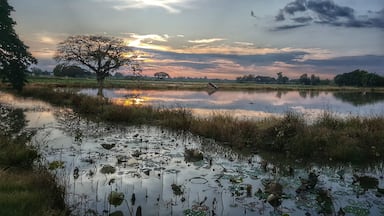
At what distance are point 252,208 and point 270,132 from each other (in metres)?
8.98

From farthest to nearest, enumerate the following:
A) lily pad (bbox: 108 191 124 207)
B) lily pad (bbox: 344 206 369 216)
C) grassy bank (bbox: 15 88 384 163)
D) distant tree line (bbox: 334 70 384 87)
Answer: distant tree line (bbox: 334 70 384 87)
grassy bank (bbox: 15 88 384 163)
lily pad (bbox: 344 206 369 216)
lily pad (bbox: 108 191 124 207)

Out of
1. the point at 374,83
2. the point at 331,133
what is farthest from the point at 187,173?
the point at 374,83

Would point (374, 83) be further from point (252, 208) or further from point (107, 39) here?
point (252, 208)

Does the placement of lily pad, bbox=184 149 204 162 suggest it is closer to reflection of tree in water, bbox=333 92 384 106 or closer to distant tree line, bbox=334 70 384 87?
reflection of tree in water, bbox=333 92 384 106

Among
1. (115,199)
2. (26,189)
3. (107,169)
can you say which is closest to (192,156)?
(107,169)

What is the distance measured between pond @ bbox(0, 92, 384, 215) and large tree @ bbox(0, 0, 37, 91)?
23.5 metres

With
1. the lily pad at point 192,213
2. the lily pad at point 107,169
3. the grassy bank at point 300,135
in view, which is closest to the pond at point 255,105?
the grassy bank at point 300,135

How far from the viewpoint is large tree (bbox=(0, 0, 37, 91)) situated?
113ft

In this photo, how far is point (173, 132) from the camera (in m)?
20.3

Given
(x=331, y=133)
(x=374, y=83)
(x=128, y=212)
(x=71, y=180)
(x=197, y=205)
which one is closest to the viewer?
(x=128, y=212)

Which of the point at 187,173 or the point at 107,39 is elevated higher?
the point at 107,39

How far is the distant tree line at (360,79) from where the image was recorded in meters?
135

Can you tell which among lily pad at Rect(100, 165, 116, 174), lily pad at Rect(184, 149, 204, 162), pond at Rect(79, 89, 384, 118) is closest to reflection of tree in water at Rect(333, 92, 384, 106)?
pond at Rect(79, 89, 384, 118)

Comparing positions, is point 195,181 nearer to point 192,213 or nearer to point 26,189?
point 192,213
